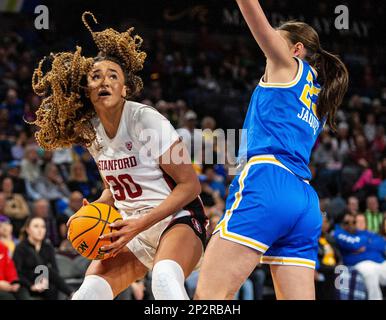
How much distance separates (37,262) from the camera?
22.8ft

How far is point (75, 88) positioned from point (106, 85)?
210 mm

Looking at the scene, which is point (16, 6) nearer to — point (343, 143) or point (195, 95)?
point (195, 95)

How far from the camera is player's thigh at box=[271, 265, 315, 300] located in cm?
332

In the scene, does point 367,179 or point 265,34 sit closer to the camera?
point 265,34

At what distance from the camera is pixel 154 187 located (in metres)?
3.86

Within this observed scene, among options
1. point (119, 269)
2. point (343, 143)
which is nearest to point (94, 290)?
point (119, 269)

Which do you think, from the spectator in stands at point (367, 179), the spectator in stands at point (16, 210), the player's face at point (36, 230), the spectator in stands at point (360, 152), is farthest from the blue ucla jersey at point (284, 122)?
the spectator in stands at point (360, 152)

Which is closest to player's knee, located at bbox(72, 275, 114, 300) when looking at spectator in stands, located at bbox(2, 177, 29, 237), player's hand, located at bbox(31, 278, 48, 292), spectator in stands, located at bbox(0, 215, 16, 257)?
player's hand, located at bbox(31, 278, 48, 292)
